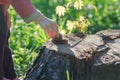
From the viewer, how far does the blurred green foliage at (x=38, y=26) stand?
4398mm

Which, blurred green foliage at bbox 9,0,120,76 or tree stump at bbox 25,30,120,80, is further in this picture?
blurred green foliage at bbox 9,0,120,76

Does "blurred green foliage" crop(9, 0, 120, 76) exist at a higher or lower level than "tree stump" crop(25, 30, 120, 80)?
lower

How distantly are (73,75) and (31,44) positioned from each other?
1449 mm

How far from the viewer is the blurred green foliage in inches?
173

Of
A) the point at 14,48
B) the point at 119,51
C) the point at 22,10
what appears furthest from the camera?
the point at 14,48

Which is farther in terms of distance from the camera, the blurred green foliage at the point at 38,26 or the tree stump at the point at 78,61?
the blurred green foliage at the point at 38,26

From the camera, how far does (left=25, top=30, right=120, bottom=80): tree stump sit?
3332 millimetres

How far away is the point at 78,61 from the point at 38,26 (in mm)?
1696

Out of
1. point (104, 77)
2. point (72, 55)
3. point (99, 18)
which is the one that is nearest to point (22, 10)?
point (72, 55)

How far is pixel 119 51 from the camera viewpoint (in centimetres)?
348

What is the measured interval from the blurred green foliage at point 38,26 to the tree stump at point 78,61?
394 mm

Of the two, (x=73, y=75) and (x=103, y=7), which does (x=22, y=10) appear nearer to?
(x=73, y=75)

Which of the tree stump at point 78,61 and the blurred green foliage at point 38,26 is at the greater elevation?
the tree stump at point 78,61

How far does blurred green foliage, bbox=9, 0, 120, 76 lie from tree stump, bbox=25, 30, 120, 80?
1.29ft
